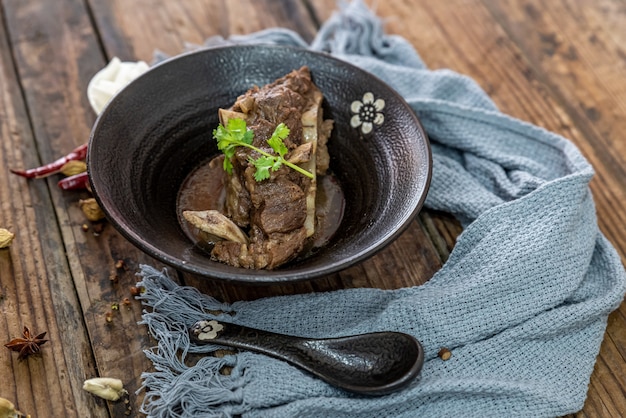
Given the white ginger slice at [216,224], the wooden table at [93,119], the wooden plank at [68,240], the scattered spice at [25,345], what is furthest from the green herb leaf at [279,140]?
the scattered spice at [25,345]

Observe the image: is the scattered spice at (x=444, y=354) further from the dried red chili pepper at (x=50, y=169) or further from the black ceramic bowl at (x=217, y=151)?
the dried red chili pepper at (x=50, y=169)

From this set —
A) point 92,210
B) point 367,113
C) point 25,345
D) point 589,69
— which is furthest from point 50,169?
point 589,69

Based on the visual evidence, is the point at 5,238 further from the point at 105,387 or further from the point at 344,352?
the point at 344,352

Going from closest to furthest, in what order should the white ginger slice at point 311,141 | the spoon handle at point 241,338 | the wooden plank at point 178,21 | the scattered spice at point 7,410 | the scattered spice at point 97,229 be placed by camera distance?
1. the scattered spice at point 7,410
2. the spoon handle at point 241,338
3. the white ginger slice at point 311,141
4. the scattered spice at point 97,229
5. the wooden plank at point 178,21

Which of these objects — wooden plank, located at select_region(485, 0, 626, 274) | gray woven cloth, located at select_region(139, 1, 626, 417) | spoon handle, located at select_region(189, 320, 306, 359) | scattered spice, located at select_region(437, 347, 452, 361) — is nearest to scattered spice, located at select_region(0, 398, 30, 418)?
gray woven cloth, located at select_region(139, 1, 626, 417)

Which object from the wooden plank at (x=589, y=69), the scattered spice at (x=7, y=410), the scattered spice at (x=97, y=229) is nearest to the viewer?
the scattered spice at (x=7, y=410)

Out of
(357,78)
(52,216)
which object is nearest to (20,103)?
(52,216)

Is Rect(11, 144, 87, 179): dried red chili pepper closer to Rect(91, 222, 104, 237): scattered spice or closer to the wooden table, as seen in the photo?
the wooden table
